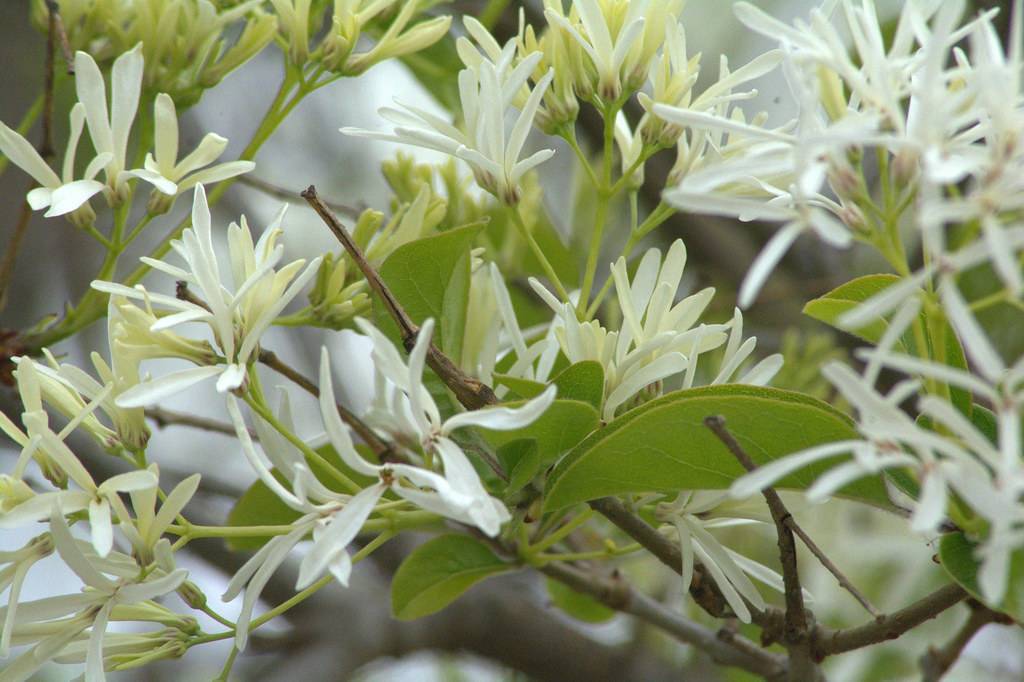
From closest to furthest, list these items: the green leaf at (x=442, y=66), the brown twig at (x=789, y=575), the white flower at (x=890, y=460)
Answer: the white flower at (x=890, y=460)
the brown twig at (x=789, y=575)
the green leaf at (x=442, y=66)

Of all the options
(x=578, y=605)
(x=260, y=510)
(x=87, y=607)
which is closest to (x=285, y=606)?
(x=87, y=607)

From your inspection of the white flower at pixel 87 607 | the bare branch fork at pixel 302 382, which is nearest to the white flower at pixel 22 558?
the white flower at pixel 87 607

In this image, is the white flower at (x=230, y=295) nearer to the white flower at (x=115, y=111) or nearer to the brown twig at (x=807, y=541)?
the white flower at (x=115, y=111)

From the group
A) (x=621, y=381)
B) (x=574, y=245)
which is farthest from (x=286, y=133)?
(x=621, y=381)

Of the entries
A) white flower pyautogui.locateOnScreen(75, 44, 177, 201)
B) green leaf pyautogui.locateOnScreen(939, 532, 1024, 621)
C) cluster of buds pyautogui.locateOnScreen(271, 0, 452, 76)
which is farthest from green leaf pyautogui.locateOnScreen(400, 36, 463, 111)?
green leaf pyautogui.locateOnScreen(939, 532, 1024, 621)

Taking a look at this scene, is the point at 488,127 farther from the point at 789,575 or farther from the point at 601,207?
the point at 789,575

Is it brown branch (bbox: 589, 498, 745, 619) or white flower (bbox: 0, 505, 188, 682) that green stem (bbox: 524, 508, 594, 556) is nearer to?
brown branch (bbox: 589, 498, 745, 619)
